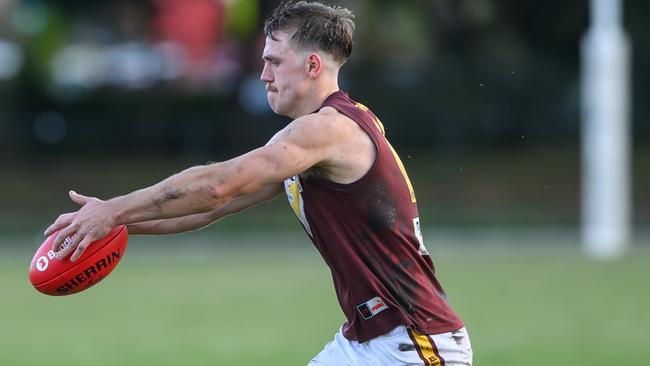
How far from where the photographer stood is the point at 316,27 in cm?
543

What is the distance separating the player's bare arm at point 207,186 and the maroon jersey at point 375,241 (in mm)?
239

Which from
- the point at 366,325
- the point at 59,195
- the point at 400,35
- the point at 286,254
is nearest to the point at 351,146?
the point at 366,325

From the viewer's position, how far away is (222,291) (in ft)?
52.9

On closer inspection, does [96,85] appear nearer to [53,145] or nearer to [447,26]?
[53,145]

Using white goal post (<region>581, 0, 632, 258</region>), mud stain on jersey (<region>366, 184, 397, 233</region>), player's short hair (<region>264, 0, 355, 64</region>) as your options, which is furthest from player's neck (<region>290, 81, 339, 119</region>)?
white goal post (<region>581, 0, 632, 258</region>)

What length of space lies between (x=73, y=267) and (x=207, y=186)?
80cm

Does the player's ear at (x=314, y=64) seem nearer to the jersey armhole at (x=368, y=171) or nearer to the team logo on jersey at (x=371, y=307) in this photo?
the jersey armhole at (x=368, y=171)

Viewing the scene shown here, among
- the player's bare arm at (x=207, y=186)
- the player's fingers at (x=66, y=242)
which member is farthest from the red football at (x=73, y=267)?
the player's bare arm at (x=207, y=186)

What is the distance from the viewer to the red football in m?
5.43

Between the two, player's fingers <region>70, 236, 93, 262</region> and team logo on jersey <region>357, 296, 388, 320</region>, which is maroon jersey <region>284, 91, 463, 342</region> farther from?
player's fingers <region>70, 236, 93, 262</region>

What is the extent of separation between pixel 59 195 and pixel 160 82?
582 cm

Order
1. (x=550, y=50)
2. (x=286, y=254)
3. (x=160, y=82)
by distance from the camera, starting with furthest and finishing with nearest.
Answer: (x=160, y=82)
(x=550, y=50)
(x=286, y=254)

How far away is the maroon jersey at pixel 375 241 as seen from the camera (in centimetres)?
528

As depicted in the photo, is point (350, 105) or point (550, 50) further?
point (550, 50)
